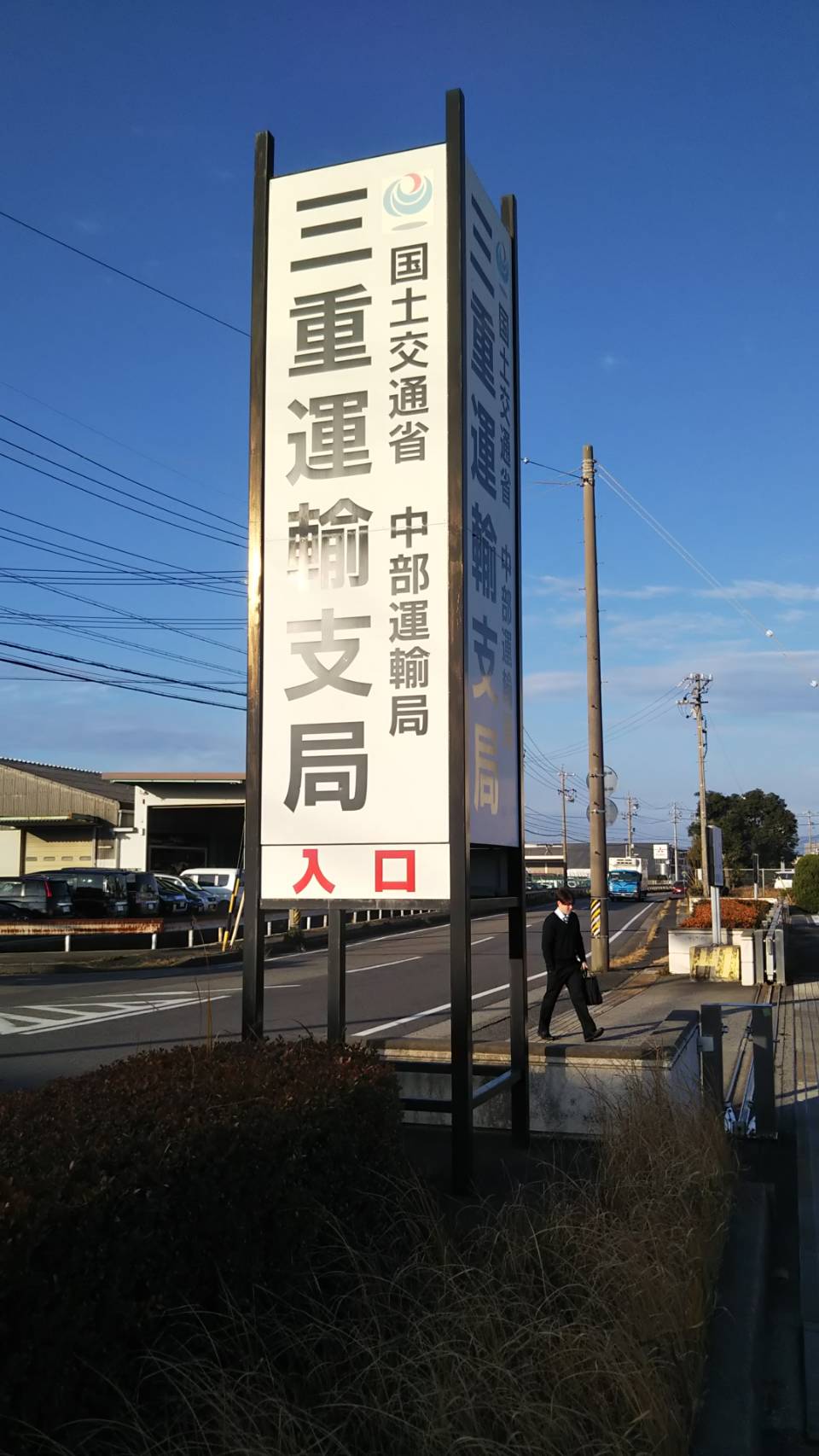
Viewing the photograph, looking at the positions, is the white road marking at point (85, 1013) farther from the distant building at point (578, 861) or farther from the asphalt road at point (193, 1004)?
the distant building at point (578, 861)

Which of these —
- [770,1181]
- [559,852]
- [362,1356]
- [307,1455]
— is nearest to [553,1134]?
[770,1181]

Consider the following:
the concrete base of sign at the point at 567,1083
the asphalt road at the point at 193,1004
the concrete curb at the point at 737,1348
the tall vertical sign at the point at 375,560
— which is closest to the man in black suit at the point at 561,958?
the asphalt road at the point at 193,1004

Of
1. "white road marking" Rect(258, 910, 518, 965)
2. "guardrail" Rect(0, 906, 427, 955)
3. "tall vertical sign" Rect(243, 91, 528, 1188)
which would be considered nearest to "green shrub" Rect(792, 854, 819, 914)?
"white road marking" Rect(258, 910, 518, 965)

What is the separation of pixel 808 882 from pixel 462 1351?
47.4 m

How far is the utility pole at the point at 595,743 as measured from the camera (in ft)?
69.1

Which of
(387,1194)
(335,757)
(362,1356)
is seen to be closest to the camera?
(362,1356)

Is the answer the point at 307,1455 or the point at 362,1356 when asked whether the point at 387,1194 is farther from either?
the point at 307,1455

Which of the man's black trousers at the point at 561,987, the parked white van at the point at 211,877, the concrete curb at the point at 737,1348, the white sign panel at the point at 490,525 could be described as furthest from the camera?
the parked white van at the point at 211,877

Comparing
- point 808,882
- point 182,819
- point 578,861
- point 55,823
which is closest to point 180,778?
point 55,823

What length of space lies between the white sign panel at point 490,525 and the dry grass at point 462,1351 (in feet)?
7.41

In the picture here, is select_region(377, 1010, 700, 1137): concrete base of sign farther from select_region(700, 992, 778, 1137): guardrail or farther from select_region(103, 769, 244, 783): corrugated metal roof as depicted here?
select_region(103, 769, 244, 783): corrugated metal roof

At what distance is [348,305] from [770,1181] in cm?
574

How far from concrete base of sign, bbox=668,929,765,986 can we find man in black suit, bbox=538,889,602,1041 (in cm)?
883

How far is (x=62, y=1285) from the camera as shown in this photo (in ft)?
9.10
